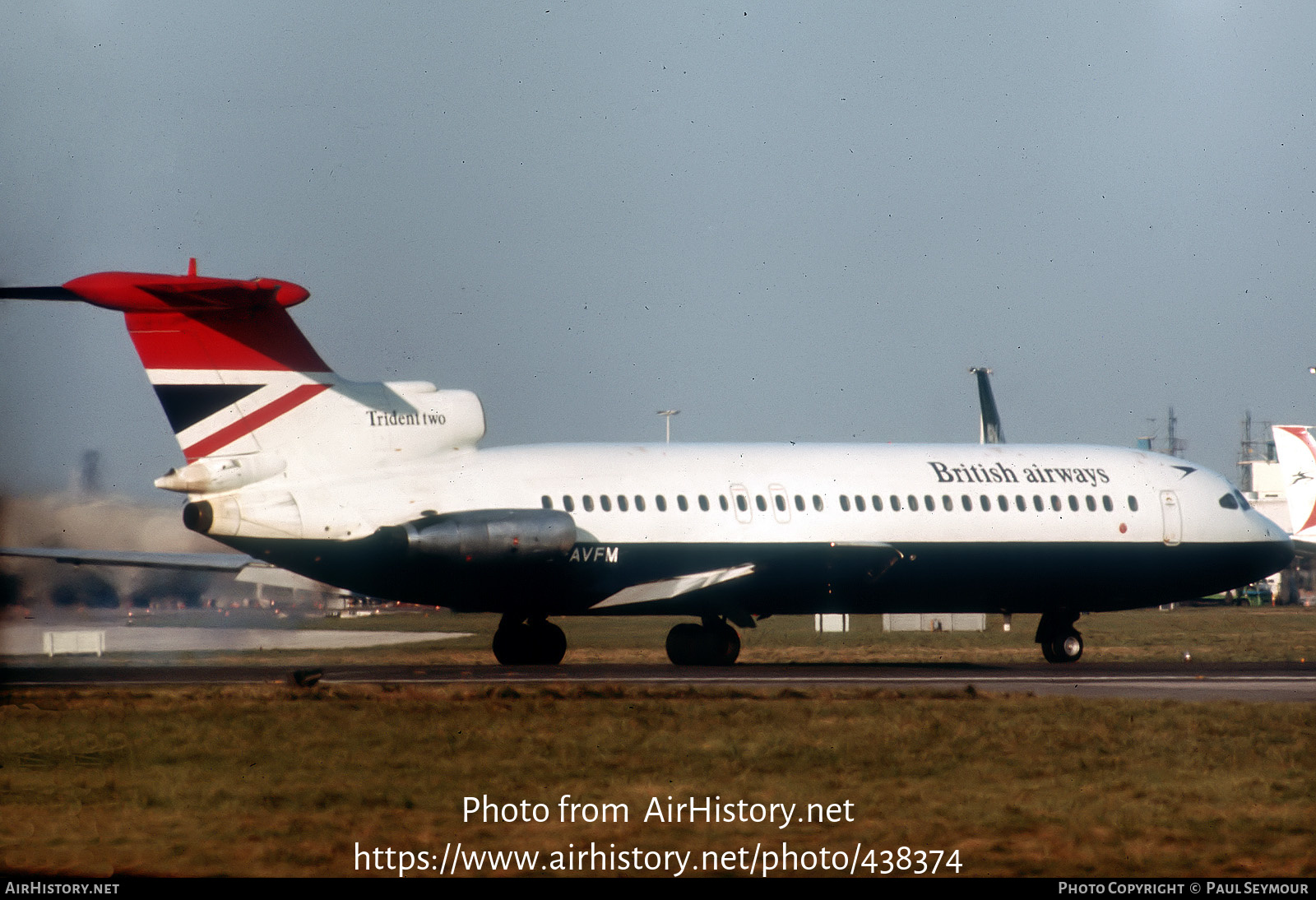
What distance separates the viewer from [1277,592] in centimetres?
8969

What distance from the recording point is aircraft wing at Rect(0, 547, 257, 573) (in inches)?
1099

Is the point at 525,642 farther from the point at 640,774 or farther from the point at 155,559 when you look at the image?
the point at 640,774

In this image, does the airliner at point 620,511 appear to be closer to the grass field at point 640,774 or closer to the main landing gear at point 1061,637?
the main landing gear at point 1061,637

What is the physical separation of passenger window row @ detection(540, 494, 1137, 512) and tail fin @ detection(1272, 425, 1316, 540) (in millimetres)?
30213

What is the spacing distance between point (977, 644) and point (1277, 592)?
53.4 metres

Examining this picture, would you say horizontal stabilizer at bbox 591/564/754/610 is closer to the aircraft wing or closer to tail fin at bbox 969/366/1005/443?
the aircraft wing

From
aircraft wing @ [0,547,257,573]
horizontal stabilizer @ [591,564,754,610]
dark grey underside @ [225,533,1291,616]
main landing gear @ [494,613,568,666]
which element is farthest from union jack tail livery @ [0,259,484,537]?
horizontal stabilizer @ [591,564,754,610]

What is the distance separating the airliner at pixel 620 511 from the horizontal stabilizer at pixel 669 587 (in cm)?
3

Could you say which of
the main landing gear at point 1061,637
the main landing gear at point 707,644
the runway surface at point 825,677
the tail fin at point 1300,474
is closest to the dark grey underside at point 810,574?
the main landing gear at point 1061,637

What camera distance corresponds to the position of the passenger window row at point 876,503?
95.4 feet

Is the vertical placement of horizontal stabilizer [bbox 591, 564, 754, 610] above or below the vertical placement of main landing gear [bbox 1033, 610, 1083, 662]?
above

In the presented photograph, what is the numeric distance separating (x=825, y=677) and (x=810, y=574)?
4.18 m

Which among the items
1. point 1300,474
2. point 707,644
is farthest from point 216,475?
point 1300,474
